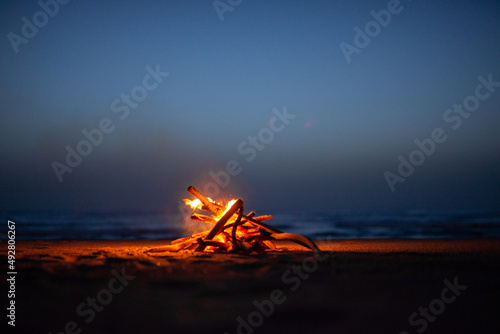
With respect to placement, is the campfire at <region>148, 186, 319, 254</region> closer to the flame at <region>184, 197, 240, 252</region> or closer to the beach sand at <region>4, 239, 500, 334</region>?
the flame at <region>184, 197, 240, 252</region>

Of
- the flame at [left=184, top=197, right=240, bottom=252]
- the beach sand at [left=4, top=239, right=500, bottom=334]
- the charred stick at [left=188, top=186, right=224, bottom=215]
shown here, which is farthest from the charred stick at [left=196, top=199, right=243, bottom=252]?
the beach sand at [left=4, top=239, right=500, bottom=334]

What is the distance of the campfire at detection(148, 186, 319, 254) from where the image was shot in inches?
238

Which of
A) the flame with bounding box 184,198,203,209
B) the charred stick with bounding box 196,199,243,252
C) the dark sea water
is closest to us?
the charred stick with bounding box 196,199,243,252

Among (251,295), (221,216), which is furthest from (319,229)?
(251,295)

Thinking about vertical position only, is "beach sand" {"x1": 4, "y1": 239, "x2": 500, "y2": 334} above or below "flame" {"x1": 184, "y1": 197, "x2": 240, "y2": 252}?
below

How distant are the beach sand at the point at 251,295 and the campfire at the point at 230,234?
3.53ft

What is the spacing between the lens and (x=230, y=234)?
20.8ft

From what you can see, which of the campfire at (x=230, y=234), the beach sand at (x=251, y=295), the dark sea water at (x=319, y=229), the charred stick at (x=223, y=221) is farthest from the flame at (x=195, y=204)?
the dark sea water at (x=319, y=229)

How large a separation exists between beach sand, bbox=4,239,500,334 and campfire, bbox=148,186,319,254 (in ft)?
3.53

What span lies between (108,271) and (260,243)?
3.01 meters

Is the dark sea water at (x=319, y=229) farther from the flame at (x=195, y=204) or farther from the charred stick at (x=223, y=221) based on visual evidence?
the charred stick at (x=223, y=221)

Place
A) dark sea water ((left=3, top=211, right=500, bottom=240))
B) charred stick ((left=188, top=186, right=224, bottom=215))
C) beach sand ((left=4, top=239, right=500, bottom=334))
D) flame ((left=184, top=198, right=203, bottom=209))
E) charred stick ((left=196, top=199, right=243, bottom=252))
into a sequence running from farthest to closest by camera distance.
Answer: dark sea water ((left=3, top=211, right=500, bottom=240)) → flame ((left=184, top=198, right=203, bottom=209)) → charred stick ((left=188, top=186, right=224, bottom=215)) → charred stick ((left=196, top=199, right=243, bottom=252)) → beach sand ((left=4, top=239, right=500, bottom=334))

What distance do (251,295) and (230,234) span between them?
2.92 metres

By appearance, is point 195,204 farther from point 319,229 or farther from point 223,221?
point 319,229
